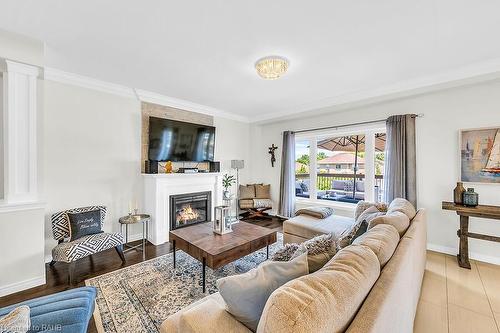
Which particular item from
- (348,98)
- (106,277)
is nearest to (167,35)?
(106,277)

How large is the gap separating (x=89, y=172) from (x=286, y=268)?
136 inches

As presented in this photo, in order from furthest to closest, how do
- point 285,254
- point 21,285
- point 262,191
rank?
point 262,191 → point 21,285 → point 285,254

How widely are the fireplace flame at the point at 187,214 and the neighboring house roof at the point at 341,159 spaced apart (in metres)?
2.97

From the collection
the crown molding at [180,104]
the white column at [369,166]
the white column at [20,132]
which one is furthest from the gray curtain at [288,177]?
the white column at [20,132]

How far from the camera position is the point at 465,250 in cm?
287

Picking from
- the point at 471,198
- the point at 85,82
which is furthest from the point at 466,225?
the point at 85,82

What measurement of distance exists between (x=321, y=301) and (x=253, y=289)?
422 millimetres

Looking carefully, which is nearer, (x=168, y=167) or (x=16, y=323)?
(x=16, y=323)

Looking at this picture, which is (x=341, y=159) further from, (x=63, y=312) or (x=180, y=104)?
(x=63, y=312)

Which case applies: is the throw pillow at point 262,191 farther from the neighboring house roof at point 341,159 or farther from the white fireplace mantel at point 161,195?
the white fireplace mantel at point 161,195

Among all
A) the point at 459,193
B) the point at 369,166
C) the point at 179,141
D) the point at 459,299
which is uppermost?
the point at 179,141

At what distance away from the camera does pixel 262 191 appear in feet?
18.3

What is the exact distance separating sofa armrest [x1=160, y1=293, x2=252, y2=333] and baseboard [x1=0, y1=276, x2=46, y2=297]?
2.24 meters

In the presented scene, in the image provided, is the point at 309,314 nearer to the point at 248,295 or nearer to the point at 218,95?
the point at 248,295
